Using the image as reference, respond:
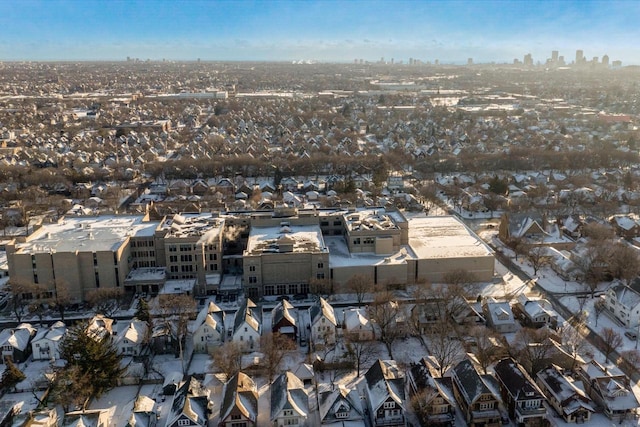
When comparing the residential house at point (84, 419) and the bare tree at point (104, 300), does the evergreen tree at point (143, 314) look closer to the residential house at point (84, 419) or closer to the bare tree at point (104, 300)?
the bare tree at point (104, 300)

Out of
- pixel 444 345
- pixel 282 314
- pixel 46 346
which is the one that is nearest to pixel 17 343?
pixel 46 346

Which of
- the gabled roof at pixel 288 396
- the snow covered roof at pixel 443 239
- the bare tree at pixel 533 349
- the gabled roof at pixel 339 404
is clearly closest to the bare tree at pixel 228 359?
the gabled roof at pixel 288 396

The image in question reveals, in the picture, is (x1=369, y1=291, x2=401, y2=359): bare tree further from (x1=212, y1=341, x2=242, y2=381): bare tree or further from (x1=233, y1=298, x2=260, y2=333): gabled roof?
(x1=212, y1=341, x2=242, y2=381): bare tree

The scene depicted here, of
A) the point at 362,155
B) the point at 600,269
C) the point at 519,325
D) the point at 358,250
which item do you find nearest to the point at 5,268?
the point at 358,250

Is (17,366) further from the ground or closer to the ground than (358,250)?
closer to the ground

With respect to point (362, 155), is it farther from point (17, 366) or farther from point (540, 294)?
point (17, 366)

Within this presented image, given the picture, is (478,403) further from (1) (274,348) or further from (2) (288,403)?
(1) (274,348)
